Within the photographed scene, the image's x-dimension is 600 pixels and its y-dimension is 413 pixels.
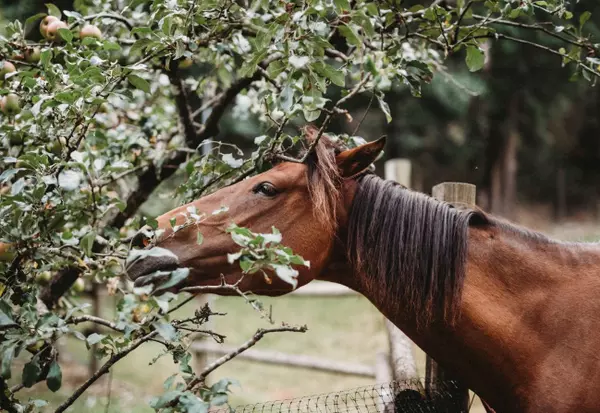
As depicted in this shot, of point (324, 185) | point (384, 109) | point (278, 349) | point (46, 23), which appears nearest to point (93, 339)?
point (324, 185)

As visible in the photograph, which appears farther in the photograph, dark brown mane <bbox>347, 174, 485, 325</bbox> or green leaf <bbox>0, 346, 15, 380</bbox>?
dark brown mane <bbox>347, 174, 485, 325</bbox>

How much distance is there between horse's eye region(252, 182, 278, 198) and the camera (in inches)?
81.5

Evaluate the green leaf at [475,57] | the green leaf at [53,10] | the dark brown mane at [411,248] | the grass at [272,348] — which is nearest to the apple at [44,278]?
the green leaf at [53,10]

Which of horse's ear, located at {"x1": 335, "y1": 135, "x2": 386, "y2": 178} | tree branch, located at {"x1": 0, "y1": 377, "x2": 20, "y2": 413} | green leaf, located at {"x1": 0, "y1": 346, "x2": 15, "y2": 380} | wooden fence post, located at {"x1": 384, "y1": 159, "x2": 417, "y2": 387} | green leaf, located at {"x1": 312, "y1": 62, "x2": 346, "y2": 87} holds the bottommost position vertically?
wooden fence post, located at {"x1": 384, "y1": 159, "x2": 417, "y2": 387}

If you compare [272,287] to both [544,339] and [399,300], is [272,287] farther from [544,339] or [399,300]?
[544,339]

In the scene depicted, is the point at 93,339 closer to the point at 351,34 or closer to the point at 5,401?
the point at 5,401

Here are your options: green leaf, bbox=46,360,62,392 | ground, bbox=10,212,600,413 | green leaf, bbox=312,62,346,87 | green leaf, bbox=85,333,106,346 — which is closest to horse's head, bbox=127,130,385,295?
green leaf, bbox=312,62,346,87

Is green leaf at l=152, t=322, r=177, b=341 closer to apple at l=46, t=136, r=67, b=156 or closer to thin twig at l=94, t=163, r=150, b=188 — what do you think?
apple at l=46, t=136, r=67, b=156

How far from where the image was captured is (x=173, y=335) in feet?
4.83

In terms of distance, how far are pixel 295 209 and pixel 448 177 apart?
12991 millimetres

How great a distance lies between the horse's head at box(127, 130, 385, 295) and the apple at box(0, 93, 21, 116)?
660 millimetres

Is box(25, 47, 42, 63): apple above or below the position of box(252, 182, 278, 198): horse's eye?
above

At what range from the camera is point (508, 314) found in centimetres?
191

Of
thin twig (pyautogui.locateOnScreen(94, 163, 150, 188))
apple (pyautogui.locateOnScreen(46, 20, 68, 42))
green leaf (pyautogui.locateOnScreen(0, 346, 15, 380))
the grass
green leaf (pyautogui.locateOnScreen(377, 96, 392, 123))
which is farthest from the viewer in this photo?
the grass
